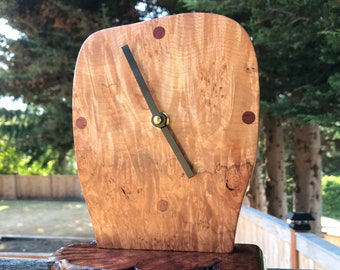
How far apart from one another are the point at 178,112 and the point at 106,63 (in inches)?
7.8

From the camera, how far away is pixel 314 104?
214 centimetres

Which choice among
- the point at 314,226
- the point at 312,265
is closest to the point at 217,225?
the point at 312,265

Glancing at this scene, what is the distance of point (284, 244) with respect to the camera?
71.6 inches

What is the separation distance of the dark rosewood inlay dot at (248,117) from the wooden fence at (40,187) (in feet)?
22.8

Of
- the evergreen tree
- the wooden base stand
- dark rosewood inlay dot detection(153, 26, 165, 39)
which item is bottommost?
the wooden base stand

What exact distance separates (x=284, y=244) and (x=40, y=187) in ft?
21.2

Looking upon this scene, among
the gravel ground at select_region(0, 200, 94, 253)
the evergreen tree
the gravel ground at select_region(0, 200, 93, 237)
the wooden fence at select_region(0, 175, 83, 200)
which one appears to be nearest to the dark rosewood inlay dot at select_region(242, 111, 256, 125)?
the evergreen tree

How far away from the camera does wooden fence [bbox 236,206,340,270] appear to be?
1358mm

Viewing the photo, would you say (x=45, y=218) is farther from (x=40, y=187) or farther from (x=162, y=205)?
(x=162, y=205)

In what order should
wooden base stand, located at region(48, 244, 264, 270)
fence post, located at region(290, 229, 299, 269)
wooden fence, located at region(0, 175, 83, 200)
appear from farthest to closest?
wooden fence, located at region(0, 175, 83, 200) → fence post, located at region(290, 229, 299, 269) → wooden base stand, located at region(48, 244, 264, 270)

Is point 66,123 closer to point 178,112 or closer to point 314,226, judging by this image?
point 314,226

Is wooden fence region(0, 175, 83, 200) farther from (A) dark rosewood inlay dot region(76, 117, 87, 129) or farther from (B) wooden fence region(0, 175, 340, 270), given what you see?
(A) dark rosewood inlay dot region(76, 117, 87, 129)

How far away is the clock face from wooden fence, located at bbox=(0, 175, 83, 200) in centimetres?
679

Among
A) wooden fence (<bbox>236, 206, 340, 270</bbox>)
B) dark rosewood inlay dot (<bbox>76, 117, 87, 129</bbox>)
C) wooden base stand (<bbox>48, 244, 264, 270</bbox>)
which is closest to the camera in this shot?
wooden base stand (<bbox>48, 244, 264, 270</bbox>)
